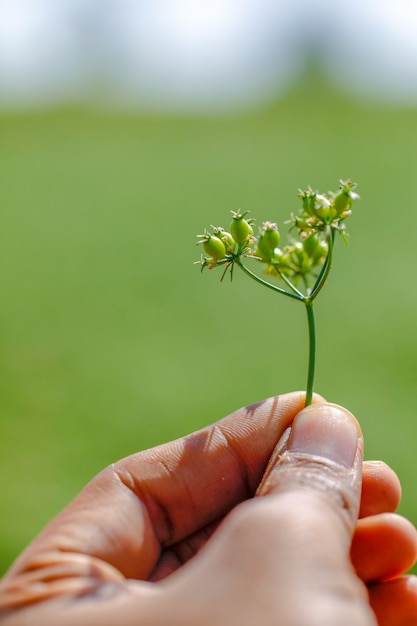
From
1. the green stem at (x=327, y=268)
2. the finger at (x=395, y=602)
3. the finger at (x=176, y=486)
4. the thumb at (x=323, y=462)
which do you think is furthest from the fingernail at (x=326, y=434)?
the finger at (x=395, y=602)

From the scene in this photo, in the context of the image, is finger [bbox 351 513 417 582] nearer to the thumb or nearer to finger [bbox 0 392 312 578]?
the thumb

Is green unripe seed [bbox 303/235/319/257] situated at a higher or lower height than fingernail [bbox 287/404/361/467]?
higher

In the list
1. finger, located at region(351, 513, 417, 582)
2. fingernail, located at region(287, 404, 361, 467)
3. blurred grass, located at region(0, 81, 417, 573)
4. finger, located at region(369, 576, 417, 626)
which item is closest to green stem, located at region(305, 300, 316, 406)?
fingernail, located at region(287, 404, 361, 467)

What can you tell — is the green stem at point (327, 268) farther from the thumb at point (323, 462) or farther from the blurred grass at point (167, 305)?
the blurred grass at point (167, 305)

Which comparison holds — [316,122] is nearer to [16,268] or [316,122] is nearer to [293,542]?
[16,268]

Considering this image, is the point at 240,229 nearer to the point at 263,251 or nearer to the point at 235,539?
the point at 263,251

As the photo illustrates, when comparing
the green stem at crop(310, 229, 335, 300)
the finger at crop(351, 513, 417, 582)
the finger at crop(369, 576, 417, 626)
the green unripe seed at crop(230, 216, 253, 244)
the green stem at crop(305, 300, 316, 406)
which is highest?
the green unripe seed at crop(230, 216, 253, 244)

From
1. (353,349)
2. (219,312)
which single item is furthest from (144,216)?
(353,349)
